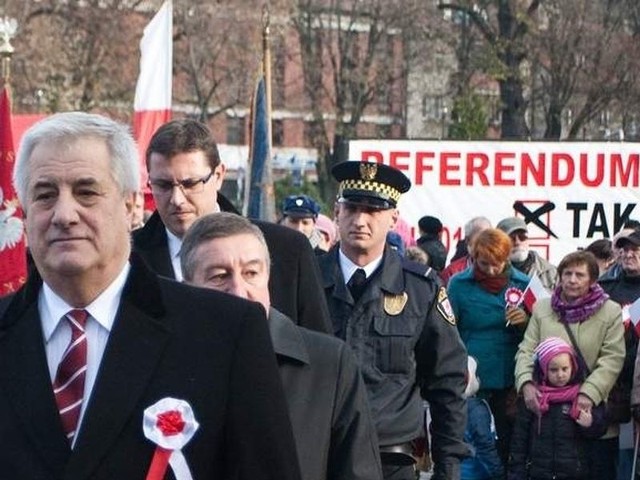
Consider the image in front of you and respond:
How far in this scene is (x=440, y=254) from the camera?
15047mm

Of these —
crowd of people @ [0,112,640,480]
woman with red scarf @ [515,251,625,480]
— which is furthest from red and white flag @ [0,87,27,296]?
woman with red scarf @ [515,251,625,480]

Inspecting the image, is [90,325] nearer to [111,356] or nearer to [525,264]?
[111,356]

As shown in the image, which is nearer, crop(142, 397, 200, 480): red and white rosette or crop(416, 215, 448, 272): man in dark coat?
crop(142, 397, 200, 480): red and white rosette

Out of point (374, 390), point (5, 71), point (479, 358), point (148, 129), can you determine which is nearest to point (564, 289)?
point (479, 358)

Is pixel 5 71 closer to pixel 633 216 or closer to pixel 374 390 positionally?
pixel 374 390

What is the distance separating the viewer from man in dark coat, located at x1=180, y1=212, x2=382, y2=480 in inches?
176

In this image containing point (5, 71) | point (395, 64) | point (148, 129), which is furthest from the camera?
point (395, 64)

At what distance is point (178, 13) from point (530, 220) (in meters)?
25.0

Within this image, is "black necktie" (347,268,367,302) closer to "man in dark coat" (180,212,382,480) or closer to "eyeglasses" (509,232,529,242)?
"man in dark coat" (180,212,382,480)

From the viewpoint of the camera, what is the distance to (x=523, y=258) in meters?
13.5

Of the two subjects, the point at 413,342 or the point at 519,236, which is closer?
the point at 413,342

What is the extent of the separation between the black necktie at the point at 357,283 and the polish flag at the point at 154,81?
864 centimetres

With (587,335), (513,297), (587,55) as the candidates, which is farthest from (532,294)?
(587,55)

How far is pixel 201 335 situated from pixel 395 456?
375 centimetres
